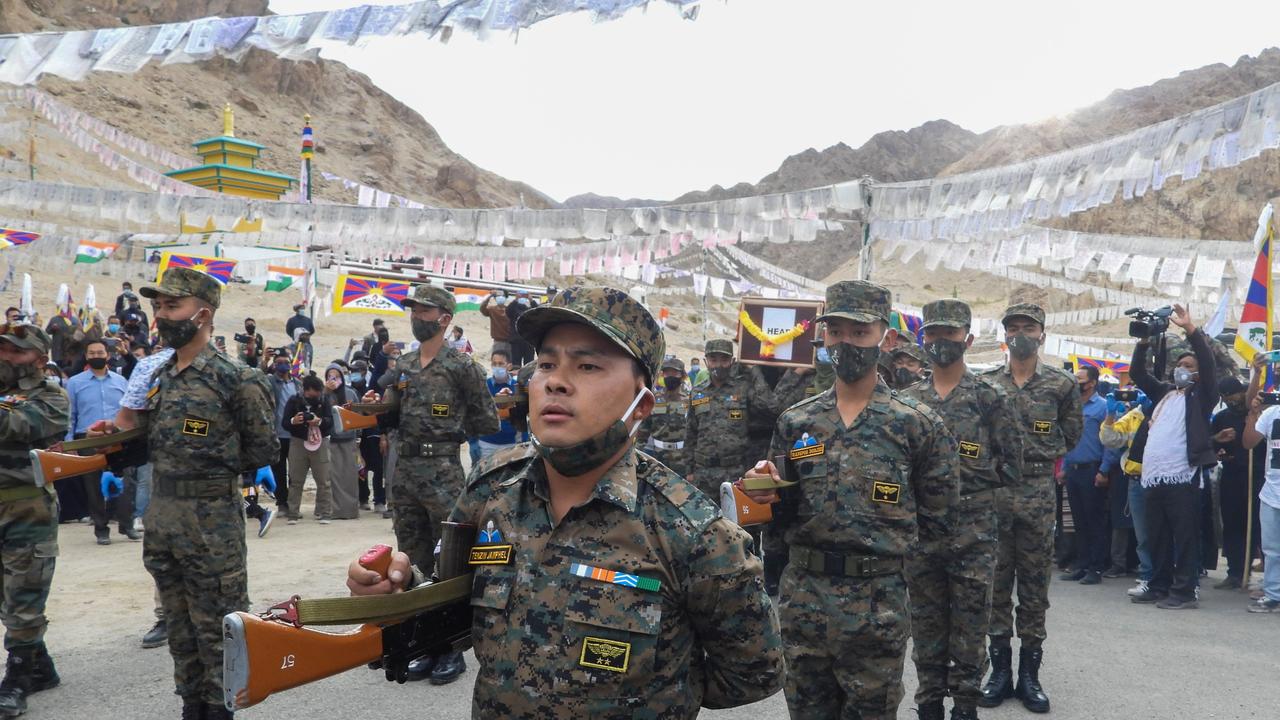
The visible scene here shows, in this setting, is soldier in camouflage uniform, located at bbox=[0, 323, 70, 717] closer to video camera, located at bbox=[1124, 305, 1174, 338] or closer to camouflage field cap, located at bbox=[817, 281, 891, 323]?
camouflage field cap, located at bbox=[817, 281, 891, 323]

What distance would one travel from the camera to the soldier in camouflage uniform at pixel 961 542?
4594mm

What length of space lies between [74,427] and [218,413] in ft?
20.9

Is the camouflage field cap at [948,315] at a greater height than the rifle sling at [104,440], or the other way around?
the camouflage field cap at [948,315]

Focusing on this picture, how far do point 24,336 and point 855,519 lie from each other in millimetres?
4949

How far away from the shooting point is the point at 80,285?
105 feet

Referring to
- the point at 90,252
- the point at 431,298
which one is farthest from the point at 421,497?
the point at 90,252

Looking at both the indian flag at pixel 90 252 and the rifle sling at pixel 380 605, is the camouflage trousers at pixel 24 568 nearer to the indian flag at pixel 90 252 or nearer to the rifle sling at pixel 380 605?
the rifle sling at pixel 380 605

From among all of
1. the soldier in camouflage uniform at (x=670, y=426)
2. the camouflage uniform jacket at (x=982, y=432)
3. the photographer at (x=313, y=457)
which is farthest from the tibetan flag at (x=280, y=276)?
the camouflage uniform jacket at (x=982, y=432)

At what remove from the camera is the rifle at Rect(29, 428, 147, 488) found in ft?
14.1

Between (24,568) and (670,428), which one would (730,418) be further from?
(24,568)

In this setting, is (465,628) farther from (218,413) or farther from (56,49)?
(56,49)

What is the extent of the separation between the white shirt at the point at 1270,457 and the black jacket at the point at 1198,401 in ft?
1.43

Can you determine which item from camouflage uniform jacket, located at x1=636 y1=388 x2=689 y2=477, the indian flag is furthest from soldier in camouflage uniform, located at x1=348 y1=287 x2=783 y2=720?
the indian flag

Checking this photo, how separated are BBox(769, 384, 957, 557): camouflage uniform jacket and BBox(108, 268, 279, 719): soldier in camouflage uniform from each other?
282 cm
